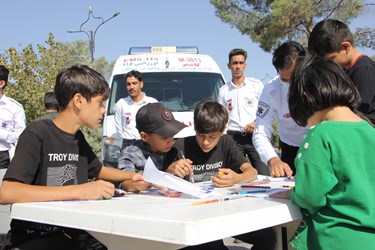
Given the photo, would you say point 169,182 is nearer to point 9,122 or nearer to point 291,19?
point 9,122

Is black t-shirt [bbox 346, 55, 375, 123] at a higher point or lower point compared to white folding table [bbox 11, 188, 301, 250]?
higher

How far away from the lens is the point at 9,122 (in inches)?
194

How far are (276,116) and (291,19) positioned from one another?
53.4 feet

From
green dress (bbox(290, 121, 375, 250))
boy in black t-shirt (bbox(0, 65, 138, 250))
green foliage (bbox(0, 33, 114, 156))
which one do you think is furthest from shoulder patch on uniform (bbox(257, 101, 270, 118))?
green foliage (bbox(0, 33, 114, 156))

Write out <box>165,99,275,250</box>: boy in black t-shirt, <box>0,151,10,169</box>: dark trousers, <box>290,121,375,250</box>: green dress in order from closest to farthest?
<box>290,121,375,250</box>: green dress → <box>165,99,275,250</box>: boy in black t-shirt → <box>0,151,10,169</box>: dark trousers

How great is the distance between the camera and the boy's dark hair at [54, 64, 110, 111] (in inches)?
91.7

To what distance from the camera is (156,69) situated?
6.53 m

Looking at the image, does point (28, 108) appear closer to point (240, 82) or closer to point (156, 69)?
point (156, 69)

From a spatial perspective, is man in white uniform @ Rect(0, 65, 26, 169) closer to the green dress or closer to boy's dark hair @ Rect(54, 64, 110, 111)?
boy's dark hair @ Rect(54, 64, 110, 111)

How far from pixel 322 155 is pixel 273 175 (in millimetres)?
1365

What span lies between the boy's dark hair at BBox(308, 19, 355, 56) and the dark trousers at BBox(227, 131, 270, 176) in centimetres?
266

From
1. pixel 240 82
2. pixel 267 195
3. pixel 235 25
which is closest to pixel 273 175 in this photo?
pixel 267 195

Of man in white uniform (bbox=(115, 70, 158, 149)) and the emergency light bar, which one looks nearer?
man in white uniform (bbox=(115, 70, 158, 149))

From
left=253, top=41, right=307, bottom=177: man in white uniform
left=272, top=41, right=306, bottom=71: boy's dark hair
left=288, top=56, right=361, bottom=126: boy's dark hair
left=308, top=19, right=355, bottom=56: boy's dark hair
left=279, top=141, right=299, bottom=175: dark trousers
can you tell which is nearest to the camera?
left=288, top=56, right=361, bottom=126: boy's dark hair
